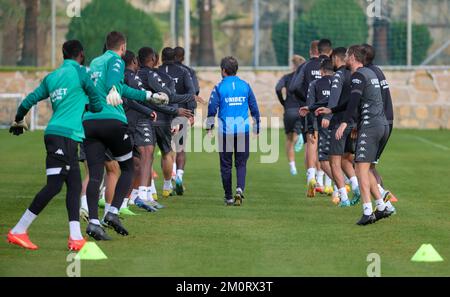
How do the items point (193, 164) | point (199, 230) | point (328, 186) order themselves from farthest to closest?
1. point (193, 164)
2. point (328, 186)
3. point (199, 230)

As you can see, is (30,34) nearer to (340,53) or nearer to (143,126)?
(143,126)

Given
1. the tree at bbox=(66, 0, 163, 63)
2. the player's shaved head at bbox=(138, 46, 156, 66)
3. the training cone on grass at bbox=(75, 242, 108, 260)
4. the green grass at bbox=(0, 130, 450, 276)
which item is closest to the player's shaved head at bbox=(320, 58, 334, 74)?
the green grass at bbox=(0, 130, 450, 276)

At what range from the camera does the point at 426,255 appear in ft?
36.8

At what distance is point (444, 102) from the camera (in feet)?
119

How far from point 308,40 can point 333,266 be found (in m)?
27.2

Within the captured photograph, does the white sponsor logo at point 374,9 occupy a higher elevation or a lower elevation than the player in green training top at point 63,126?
higher

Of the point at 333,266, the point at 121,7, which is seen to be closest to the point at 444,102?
the point at 121,7

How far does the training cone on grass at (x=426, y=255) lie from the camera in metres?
11.2

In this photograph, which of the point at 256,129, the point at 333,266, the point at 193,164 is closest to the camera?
the point at 333,266

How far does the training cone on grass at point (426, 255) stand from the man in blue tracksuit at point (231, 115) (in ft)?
19.0

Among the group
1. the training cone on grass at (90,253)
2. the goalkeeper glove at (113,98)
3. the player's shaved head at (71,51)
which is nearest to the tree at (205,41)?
the goalkeeper glove at (113,98)

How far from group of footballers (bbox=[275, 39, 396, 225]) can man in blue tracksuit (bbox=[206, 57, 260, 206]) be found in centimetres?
82

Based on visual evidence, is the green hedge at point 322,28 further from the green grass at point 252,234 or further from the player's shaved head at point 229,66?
the player's shaved head at point 229,66

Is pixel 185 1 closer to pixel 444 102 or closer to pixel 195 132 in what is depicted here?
pixel 195 132
